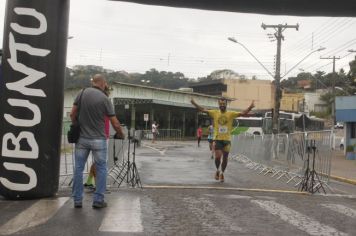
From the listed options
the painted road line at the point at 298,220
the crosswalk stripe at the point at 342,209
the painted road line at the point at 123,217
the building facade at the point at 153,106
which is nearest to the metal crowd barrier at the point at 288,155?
the crosswalk stripe at the point at 342,209

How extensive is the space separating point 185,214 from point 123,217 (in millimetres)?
926

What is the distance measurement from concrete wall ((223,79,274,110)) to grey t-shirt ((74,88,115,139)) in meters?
90.1

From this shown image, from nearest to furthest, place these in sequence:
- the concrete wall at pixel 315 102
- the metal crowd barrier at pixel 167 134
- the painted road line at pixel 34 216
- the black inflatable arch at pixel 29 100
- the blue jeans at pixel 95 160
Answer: the painted road line at pixel 34 216, the blue jeans at pixel 95 160, the black inflatable arch at pixel 29 100, the metal crowd barrier at pixel 167 134, the concrete wall at pixel 315 102

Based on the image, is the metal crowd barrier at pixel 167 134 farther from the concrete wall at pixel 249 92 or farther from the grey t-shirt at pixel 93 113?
the grey t-shirt at pixel 93 113

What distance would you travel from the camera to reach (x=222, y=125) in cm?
1312

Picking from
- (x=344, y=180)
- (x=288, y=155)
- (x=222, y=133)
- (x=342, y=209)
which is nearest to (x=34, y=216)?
(x=342, y=209)

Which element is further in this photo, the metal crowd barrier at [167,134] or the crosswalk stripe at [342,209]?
the metal crowd barrier at [167,134]

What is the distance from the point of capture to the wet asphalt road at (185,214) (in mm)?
6727

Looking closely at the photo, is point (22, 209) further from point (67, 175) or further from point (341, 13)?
point (341, 13)

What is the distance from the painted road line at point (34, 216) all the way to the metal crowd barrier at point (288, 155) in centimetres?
705

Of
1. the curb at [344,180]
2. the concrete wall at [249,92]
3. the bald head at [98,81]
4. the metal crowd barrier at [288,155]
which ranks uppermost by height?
the concrete wall at [249,92]

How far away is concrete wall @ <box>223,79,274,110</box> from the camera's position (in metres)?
98.9

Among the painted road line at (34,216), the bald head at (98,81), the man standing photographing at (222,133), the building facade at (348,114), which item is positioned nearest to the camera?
the painted road line at (34,216)

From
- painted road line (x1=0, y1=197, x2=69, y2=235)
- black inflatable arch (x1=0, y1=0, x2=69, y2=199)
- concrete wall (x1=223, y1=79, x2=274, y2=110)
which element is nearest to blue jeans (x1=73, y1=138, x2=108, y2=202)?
painted road line (x1=0, y1=197, x2=69, y2=235)
